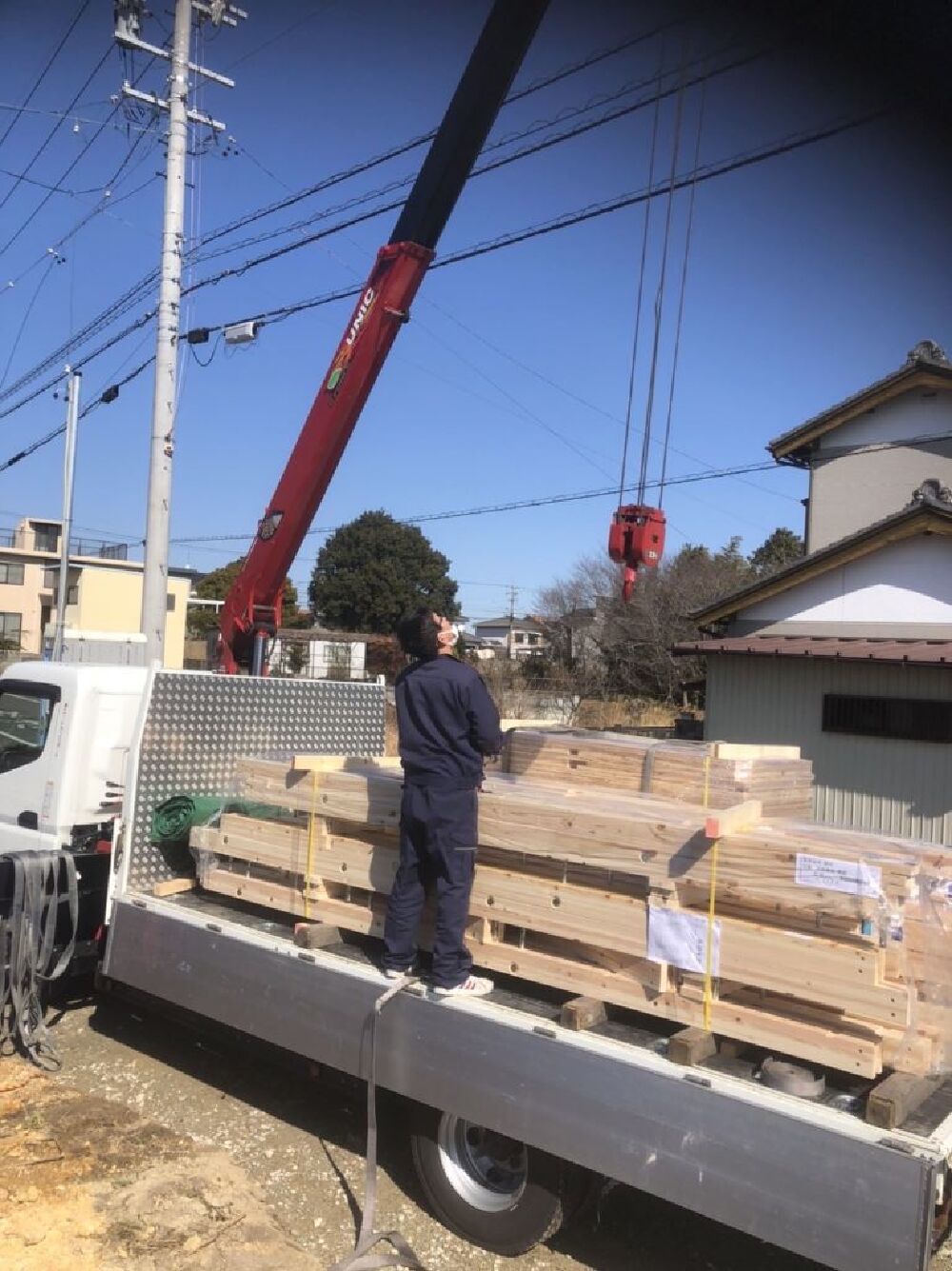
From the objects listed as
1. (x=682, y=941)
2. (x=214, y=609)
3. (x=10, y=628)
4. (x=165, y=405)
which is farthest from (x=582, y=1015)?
(x=214, y=609)

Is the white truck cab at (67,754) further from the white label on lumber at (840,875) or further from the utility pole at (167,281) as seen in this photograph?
the utility pole at (167,281)

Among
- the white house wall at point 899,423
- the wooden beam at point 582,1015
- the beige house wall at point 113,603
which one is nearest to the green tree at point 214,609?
the beige house wall at point 113,603

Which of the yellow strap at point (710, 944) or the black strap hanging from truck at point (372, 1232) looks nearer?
the yellow strap at point (710, 944)

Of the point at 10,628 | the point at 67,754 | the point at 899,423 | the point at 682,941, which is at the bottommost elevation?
the point at 682,941

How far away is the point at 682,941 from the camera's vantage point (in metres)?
3.38

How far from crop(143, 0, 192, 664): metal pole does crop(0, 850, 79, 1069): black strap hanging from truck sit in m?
7.44

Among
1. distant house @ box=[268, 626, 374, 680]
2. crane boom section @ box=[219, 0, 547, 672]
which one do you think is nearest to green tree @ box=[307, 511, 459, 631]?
distant house @ box=[268, 626, 374, 680]

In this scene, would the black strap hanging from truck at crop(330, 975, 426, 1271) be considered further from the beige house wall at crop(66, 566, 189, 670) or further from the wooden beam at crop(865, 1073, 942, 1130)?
the beige house wall at crop(66, 566, 189, 670)

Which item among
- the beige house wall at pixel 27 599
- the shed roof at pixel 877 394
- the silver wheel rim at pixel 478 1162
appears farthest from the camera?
the beige house wall at pixel 27 599

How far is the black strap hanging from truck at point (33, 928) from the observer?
17.1 feet

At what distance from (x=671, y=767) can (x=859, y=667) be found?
9.66 metres

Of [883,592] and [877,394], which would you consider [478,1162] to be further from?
[877,394]

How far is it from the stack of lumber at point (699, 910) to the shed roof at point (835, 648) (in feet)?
28.8

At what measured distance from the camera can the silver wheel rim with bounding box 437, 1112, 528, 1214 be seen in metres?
3.86
